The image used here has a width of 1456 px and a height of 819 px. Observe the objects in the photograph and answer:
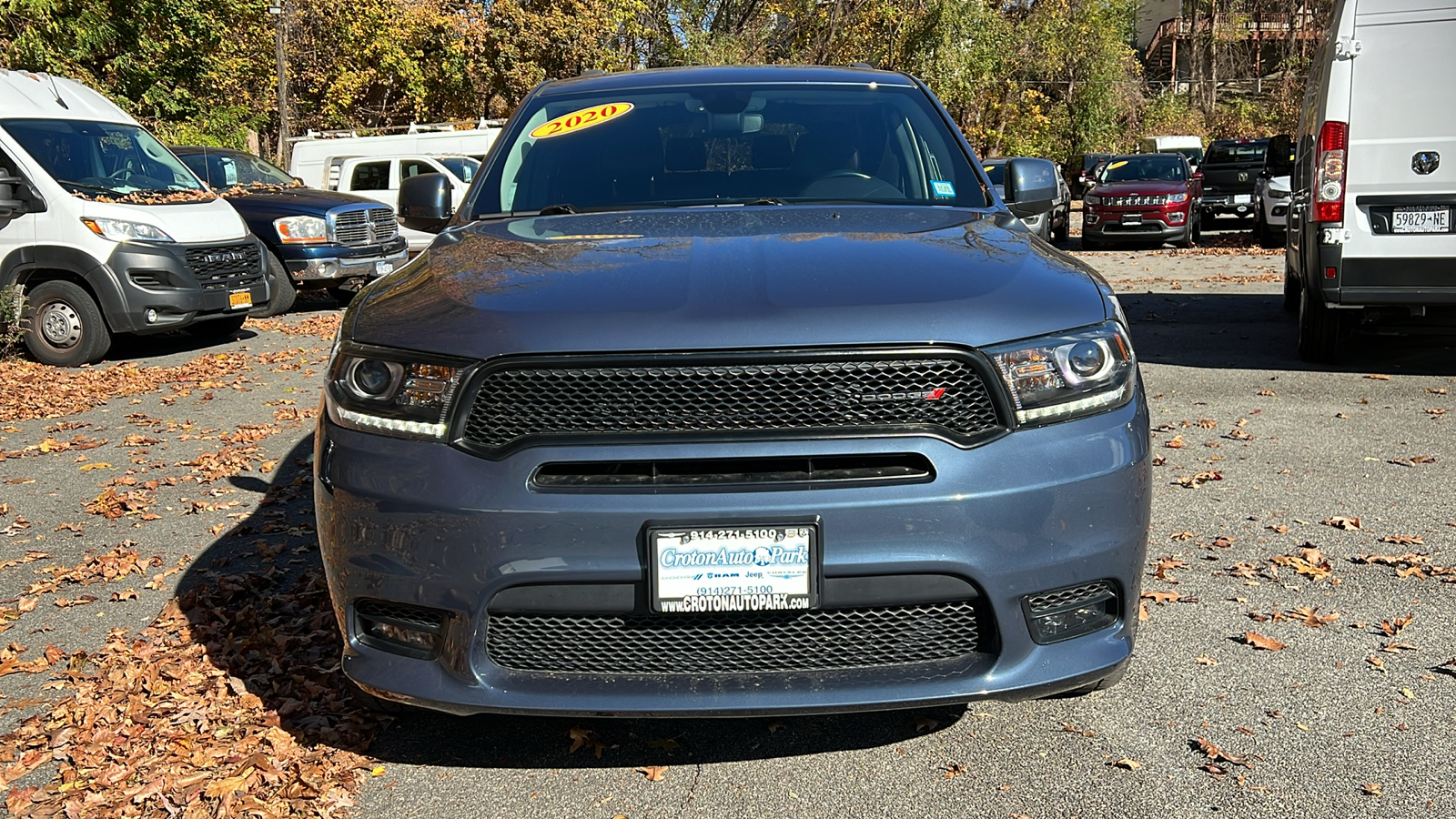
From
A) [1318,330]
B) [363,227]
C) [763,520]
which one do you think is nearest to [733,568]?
[763,520]

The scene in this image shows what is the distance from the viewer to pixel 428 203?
4.70 meters

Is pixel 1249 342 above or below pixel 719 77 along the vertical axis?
below

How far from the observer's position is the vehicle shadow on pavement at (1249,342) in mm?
9281

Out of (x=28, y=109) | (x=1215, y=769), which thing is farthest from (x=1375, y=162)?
(x=28, y=109)

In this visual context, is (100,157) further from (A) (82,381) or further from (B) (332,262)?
(B) (332,262)

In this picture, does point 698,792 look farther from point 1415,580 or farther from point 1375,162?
point 1375,162

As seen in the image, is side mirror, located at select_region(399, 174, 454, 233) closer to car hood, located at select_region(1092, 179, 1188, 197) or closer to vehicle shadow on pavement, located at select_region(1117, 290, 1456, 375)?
vehicle shadow on pavement, located at select_region(1117, 290, 1456, 375)

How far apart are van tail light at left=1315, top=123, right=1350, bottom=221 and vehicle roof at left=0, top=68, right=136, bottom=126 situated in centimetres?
1014

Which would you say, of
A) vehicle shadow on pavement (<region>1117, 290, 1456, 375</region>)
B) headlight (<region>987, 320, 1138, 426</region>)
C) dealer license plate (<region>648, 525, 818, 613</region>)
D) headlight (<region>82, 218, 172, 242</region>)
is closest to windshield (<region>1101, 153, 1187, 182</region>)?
vehicle shadow on pavement (<region>1117, 290, 1456, 375</region>)

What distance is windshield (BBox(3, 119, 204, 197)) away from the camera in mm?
11156

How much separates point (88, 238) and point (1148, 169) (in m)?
18.8

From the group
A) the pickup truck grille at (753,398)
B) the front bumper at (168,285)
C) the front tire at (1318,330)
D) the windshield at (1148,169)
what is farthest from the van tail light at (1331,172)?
the windshield at (1148,169)

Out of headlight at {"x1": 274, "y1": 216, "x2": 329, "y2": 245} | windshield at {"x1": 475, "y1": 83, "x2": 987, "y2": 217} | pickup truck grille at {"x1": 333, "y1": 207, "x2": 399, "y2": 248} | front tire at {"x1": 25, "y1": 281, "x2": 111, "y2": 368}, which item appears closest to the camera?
windshield at {"x1": 475, "y1": 83, "x2": 987, "y2": 217}

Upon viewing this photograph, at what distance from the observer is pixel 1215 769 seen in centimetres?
317
